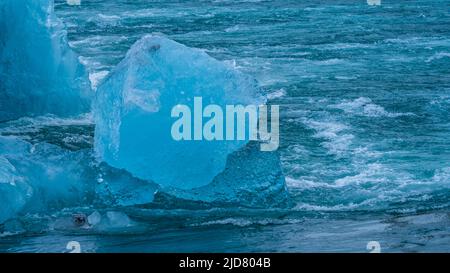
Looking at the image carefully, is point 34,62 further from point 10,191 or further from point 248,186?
point 248,186

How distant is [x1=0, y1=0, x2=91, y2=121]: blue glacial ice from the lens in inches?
512

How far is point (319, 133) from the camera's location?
1242cm

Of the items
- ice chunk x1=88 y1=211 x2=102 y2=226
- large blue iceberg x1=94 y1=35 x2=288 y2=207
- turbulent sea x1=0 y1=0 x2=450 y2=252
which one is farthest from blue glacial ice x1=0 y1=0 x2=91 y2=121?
ice chunk x1=88 y1=211 x2=102 y2=226

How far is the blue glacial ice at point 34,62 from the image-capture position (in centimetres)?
1302

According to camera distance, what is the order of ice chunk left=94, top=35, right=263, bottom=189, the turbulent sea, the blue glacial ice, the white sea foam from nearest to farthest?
the turbulent sea
ice chunk left=94, top=35, right=263, bottom=189
the blue glacial ice
the white sea foam

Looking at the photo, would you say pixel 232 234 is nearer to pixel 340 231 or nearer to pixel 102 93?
pixel 340 231

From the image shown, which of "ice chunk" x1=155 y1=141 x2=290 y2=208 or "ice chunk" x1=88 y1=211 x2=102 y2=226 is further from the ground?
"ice chunk" x1=155 y1=141 x2=290 y2=208

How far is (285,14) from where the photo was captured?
2434 cm

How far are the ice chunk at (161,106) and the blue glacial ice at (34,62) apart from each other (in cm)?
357

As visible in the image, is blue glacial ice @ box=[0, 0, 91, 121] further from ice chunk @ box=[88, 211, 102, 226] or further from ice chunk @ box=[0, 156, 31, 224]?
ice chunk @ box=[88, 211, 102, 226]
